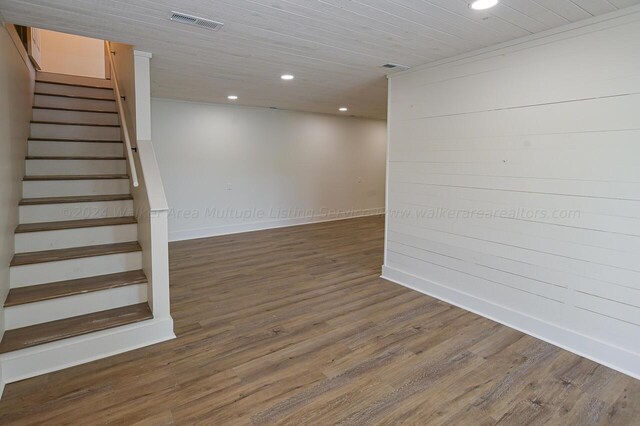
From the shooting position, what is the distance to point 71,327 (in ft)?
8.39

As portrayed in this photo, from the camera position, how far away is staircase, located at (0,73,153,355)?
258 cm

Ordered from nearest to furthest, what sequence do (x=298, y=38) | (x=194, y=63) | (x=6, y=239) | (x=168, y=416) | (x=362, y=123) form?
(x=168, y=416), (x=6, y=239), (x=298, y=38), (x=194, y=63), (x=362, y=123)

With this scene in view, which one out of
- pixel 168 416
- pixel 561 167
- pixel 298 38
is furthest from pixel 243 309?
pixel 561 167

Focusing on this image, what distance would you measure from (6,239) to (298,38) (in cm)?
260

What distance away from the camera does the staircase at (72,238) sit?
2.58 m

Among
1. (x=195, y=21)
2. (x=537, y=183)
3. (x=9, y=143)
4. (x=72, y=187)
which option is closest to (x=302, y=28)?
(x=195, y=21)

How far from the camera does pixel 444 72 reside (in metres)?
3.46

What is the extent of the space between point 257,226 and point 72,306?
442 centimetres

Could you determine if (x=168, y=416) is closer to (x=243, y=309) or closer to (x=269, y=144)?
(x=243, y=309)

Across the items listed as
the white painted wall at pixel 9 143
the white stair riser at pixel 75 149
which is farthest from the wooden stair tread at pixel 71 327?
the white stair riser at pixel 75 149

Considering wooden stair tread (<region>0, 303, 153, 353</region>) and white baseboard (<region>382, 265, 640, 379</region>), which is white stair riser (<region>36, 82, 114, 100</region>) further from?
white baseboard (<region>382, 265, 640, 379</region>)

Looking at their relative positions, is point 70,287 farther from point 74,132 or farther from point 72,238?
point 74,132

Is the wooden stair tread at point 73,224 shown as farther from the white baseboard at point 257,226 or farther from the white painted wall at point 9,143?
the white baseboard at point 257,226

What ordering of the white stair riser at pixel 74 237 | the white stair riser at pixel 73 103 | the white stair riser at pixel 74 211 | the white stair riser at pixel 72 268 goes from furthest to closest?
the white stair riser at pixel 73 103 → the white stair riser at pixel 74 211 → the white stair riser at pixel 74 237 → the white stair riser at pixel 72 268
